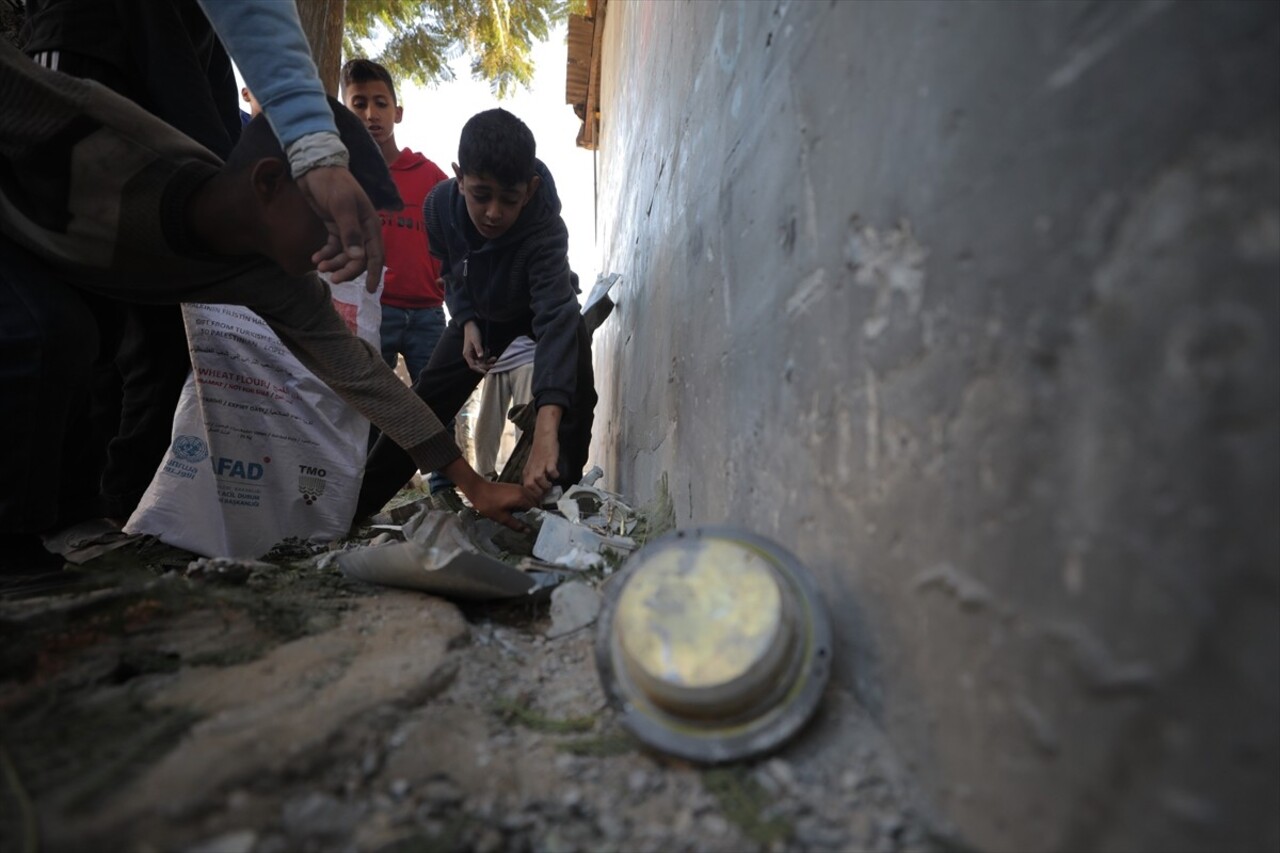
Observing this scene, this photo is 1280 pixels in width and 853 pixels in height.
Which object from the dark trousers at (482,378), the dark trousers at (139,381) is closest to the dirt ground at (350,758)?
the dark trousers at (139,381)

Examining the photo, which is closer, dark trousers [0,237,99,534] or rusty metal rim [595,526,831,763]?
rusty metal rim [595,526,831,763]

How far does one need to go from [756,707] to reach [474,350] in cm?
226

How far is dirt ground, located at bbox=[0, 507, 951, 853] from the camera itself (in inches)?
23.8

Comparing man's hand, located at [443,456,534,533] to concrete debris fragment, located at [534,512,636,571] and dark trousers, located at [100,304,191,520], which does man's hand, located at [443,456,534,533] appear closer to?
concrete debris fragment, located at [534,512,636,571]

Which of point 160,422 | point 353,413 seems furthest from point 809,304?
point 160,422

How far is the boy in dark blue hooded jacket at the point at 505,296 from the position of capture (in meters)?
2.28

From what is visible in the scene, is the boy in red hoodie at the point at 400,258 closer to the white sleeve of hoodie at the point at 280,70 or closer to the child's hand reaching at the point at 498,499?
the child's hand reaching at the point at 498,499

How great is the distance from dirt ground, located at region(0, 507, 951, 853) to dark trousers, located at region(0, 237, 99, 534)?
0.42 metres

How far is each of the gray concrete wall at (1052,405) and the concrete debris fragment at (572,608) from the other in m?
0.44

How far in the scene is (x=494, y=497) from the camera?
1.84m

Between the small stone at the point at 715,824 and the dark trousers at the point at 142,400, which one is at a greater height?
the dark trousers at the point at 142,400

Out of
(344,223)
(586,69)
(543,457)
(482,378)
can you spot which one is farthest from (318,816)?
(586,69)

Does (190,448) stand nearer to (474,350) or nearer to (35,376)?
(35,376)

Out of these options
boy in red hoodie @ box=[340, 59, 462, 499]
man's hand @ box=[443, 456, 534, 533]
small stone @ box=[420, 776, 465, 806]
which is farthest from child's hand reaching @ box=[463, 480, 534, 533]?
boy in red hoodie @ box=[340, 59, 462, 499]
